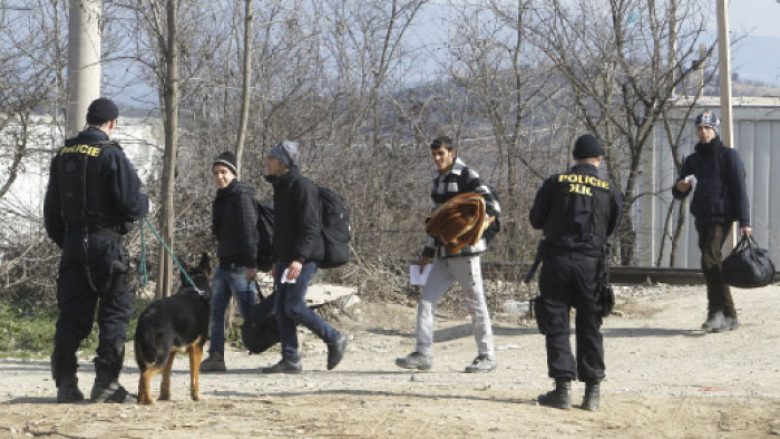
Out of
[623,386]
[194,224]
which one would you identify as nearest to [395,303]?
[194,224]

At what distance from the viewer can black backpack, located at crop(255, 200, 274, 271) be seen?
1076 centimetres

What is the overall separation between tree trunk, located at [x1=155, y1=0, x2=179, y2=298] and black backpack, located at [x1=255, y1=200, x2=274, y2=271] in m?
1.19

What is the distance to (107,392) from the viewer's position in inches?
339

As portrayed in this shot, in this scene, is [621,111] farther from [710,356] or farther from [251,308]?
[251,308]

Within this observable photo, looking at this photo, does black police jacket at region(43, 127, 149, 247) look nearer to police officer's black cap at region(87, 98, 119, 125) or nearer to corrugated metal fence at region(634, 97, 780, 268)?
police officer's black cap at region(87, 98, 119, 125)

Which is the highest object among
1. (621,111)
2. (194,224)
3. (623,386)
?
(621,111)

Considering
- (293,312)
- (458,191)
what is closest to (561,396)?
(458,191)

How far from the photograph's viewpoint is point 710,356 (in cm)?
1154

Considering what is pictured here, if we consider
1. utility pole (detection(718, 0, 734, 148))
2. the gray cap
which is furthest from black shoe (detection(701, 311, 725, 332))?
the gray cap

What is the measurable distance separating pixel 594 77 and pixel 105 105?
10959 millimetres

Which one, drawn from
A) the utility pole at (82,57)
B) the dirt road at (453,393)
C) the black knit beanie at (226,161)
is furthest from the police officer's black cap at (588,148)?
the utility pole at (82,57)

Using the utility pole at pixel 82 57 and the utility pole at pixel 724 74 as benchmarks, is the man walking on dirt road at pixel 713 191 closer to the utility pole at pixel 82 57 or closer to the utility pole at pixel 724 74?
the utility pole at pixel 724 74

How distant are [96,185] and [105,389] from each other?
133cm

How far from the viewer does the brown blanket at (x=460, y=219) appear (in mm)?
10008
